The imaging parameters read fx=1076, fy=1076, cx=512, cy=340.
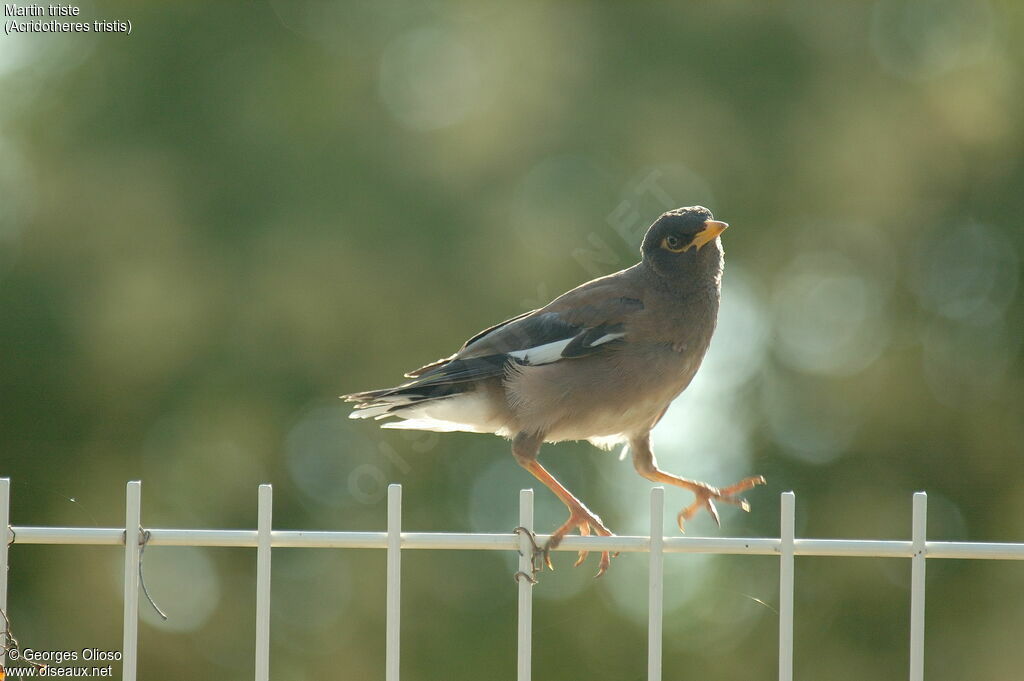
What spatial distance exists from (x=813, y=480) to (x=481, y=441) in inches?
106

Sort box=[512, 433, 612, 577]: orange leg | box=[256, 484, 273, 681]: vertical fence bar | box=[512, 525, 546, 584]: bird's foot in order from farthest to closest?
box=[512, 433, 612, 577]: orange leg < box=[512, 525, 546, 584]: bird's foot < box=[256, 484, 273, 681]: vertical fence bar

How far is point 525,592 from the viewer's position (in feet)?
10.2

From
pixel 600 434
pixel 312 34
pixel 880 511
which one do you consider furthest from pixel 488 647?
pixel 312 34

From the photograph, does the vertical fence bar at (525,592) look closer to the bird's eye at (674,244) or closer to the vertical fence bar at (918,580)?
the vertical fence bar at (918,580)

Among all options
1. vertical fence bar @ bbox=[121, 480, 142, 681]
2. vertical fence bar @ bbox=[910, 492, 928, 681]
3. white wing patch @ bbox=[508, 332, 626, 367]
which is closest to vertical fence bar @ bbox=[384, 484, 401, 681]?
vertical fence bar @ bbox=[121, 480, 142, 681]

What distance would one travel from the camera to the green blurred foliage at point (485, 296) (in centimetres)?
802

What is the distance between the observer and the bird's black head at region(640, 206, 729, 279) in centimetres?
491

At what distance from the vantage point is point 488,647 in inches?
312

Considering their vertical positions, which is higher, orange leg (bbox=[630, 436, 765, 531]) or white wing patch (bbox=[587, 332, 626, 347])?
white wing patch (bbox=[587, 332, 626, 347])

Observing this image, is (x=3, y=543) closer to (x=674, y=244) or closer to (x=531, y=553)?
(x=531, y=553)

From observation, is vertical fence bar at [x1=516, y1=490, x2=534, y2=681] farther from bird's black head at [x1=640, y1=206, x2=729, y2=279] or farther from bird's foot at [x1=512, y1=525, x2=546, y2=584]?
bird's black head at [x1=640, y1=206, x2=729, y2=279]

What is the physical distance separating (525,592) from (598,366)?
68.0 inches

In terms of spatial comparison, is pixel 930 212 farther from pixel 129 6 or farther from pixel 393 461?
pixel 129 6

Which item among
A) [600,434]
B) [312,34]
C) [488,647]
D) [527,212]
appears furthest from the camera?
[312,34]
